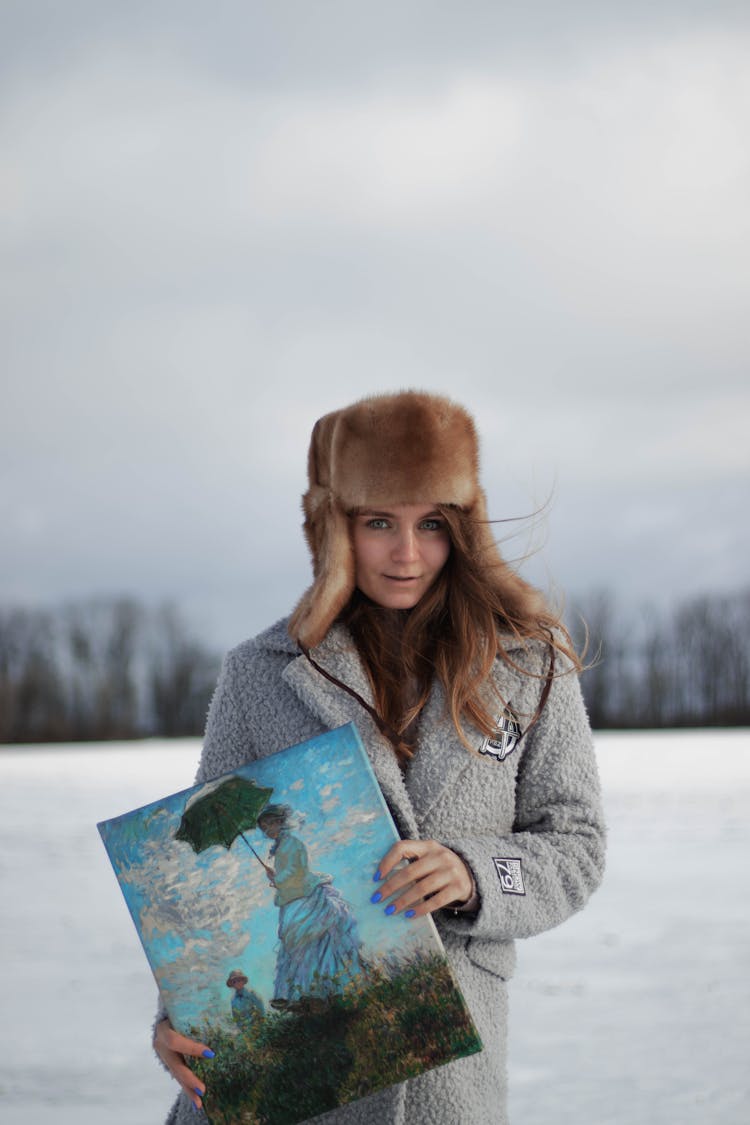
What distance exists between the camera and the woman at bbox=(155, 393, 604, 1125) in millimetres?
1867

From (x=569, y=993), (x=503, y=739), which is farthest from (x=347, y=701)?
(x=569, y=993)

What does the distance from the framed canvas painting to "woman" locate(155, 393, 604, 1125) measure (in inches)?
8.9

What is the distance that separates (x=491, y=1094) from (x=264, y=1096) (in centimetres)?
43

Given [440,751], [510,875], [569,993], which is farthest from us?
[569,993]

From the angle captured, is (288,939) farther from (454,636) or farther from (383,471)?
(383,471)

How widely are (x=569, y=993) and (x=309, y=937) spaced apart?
3.94 metres

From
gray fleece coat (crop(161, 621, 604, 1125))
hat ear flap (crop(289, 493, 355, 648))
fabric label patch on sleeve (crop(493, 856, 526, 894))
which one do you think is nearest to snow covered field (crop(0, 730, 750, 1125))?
gray fleece coat (crop(161, 621, 604, 1125))

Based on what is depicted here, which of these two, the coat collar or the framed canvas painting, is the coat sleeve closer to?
the coat collar

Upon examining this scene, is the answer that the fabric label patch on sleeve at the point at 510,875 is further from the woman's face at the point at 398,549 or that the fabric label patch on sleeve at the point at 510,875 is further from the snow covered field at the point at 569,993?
the snow covered field at the point at 569,993

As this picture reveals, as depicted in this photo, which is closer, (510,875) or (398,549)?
(510,875)

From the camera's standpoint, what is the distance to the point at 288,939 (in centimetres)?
165

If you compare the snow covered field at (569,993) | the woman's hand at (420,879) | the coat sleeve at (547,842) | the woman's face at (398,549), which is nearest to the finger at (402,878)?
the woman's hand at (420,879)

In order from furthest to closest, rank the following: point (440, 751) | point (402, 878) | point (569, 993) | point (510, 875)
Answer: point (569, 993) → point (440, 751) → point (510, 875) → point (402, 878)

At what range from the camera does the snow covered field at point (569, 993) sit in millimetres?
4016
